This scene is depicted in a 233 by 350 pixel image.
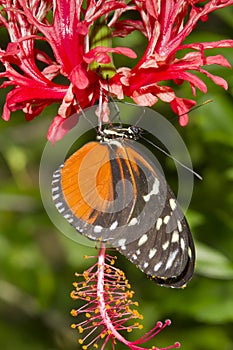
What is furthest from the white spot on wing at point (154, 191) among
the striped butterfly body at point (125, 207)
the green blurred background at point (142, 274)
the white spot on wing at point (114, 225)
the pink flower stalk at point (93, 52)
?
the green blurred background at point (142, 274)

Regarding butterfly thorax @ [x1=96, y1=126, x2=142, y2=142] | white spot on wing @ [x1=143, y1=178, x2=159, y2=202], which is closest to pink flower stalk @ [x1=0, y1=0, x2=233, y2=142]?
butterfly thorax @ [x1=96, y1=126, x2=142, y2=142]

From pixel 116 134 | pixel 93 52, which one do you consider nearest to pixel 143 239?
pixel 116 134

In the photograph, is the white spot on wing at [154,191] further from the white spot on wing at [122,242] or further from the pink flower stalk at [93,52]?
the pink flower stalk at [93,52]

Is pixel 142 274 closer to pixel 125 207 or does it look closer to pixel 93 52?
pixel 125 207

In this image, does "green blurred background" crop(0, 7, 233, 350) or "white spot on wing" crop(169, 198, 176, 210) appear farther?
"green blurred background" crop(0, 7, 233, 350)

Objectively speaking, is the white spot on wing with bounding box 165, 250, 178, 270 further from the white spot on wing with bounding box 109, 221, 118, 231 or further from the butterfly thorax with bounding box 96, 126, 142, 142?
the butterfly thorax with bounding box 96, 126, 142, 142

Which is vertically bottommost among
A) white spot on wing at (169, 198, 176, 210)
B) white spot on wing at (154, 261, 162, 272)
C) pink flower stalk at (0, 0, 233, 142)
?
white spot on wing at (154, 261, 162, 272)
